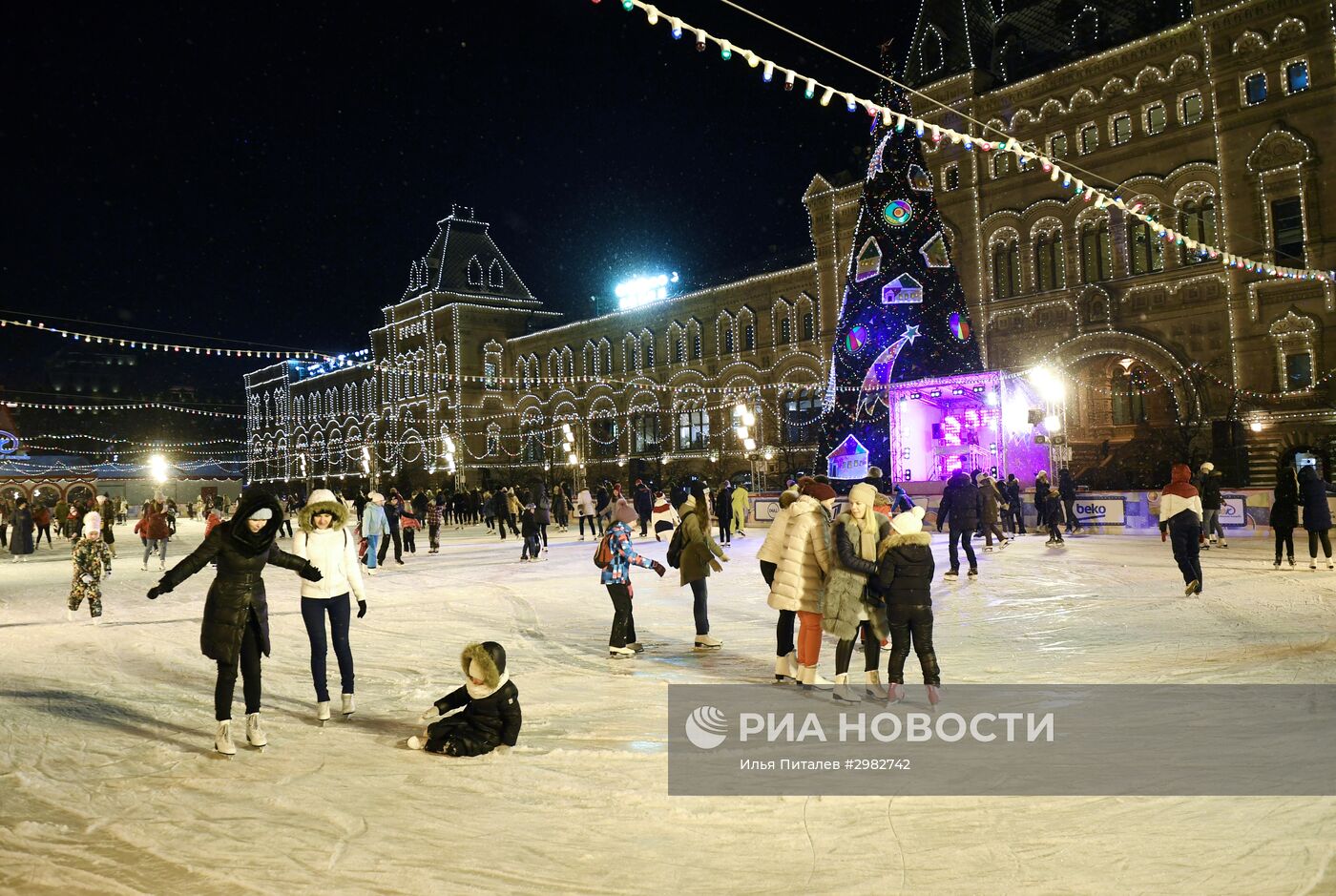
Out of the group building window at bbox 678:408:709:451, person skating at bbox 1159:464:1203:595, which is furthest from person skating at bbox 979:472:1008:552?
building window at bbox 678:408:709:451

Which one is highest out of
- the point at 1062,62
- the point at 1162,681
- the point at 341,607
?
the point at 1062,62

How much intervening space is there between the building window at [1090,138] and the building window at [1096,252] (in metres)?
2.05

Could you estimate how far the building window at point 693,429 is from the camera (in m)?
42.8

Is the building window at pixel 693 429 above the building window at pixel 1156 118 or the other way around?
the other way around

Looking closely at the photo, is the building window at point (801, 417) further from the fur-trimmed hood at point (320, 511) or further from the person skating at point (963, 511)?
the fur-trimmed hood at point (320, 511)

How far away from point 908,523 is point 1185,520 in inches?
219

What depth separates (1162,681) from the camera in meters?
6.41

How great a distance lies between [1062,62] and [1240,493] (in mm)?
16046

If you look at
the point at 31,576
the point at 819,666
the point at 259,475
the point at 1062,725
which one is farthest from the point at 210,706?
the point at 259,475

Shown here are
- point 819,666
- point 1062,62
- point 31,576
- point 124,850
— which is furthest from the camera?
point 1062,62

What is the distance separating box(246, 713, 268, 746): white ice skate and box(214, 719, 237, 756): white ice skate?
98 millimetres

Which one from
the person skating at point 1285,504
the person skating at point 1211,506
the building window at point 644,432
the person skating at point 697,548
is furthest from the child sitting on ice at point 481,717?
the building window at point 644,432

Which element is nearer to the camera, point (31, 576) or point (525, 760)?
point (525, 760)

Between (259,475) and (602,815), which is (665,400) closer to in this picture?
(602,815)
